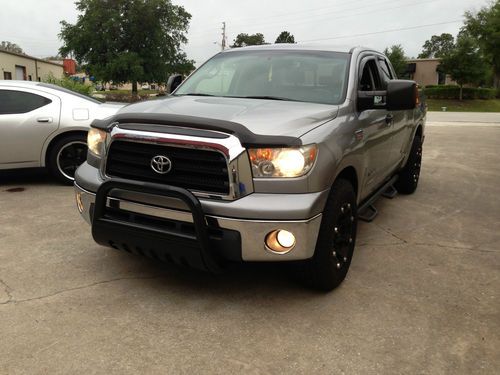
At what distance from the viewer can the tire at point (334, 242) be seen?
3.12 m

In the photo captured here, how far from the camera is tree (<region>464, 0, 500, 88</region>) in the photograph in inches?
1668

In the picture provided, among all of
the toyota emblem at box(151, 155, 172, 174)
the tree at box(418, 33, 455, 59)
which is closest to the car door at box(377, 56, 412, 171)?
the toyota emblem at box(151, 155, 172, 174)

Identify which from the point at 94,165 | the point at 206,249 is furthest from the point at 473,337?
the point at 94,165

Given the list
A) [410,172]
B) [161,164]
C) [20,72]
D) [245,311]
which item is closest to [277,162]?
[161,164]

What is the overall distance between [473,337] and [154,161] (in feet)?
7.26

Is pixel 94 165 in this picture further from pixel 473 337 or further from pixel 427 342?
pixel 473 337

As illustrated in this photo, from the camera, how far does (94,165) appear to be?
357 centimetres

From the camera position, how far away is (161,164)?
9.84ft

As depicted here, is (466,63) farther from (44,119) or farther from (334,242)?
(334,242)

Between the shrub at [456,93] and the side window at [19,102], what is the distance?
1671 inches

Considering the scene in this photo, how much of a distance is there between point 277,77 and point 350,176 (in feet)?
3.64

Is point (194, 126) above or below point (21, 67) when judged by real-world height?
below

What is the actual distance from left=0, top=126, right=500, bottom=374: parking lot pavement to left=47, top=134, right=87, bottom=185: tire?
157 centimetres

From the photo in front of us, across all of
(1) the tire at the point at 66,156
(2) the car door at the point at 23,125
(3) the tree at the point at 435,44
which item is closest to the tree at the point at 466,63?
(1) the tire at the point at 66,156
